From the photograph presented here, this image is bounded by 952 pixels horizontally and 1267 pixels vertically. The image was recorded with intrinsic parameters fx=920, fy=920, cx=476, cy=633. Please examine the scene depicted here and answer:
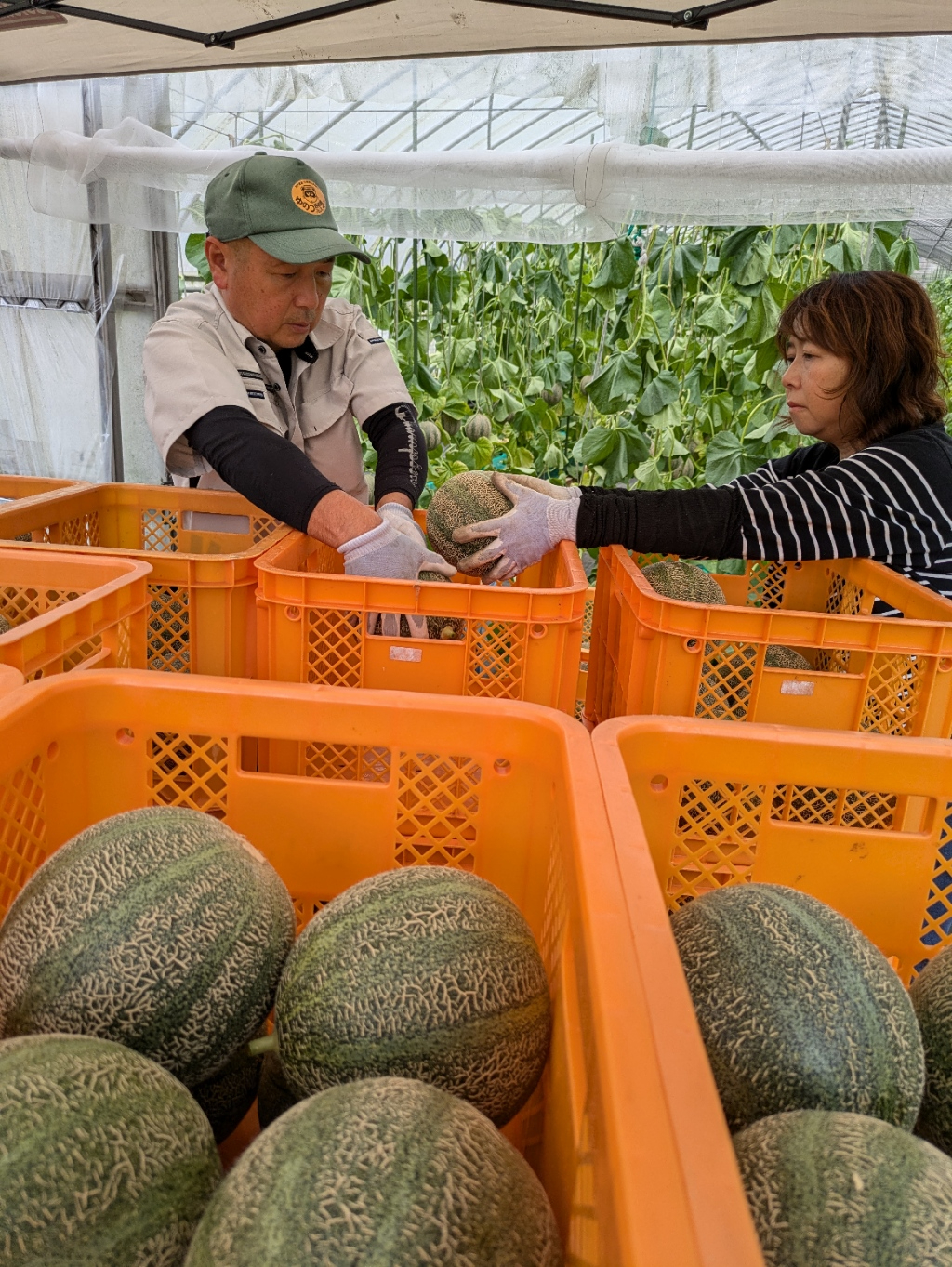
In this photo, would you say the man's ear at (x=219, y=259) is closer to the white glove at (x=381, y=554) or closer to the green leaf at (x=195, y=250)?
the white glove at (x=381, y=554)

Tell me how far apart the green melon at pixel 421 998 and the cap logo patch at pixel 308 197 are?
2076mm

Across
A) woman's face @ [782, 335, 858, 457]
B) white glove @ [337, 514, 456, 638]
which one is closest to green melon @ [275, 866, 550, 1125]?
white glove @ [337, 514, 456, 638]

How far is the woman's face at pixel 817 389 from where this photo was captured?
8.02ft

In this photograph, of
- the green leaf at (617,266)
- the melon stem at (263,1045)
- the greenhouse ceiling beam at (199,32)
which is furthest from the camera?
Result: the green leaf at (617,266)

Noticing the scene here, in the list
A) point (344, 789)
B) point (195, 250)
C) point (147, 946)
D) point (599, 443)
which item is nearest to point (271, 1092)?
point (147, 946)

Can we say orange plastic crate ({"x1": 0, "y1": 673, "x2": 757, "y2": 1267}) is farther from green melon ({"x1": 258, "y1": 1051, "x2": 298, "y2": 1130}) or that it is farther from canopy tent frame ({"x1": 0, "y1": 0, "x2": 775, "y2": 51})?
canopy tent frame ({"x1": 0, "y1": 0, "x2": 775, "y2": 51})

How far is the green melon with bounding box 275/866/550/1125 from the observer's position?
86 centimetres

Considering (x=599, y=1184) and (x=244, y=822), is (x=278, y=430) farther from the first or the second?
(x=599, y=1184)

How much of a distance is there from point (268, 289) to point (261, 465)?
0.63m

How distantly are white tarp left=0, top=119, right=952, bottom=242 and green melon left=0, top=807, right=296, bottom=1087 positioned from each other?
312cm

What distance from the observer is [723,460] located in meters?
4.67

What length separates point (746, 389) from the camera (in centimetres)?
532

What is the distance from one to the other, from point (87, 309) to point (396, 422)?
12.1ft

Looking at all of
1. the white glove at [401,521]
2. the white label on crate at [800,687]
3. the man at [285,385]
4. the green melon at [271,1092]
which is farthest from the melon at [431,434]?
the green melon at [271,1092]
